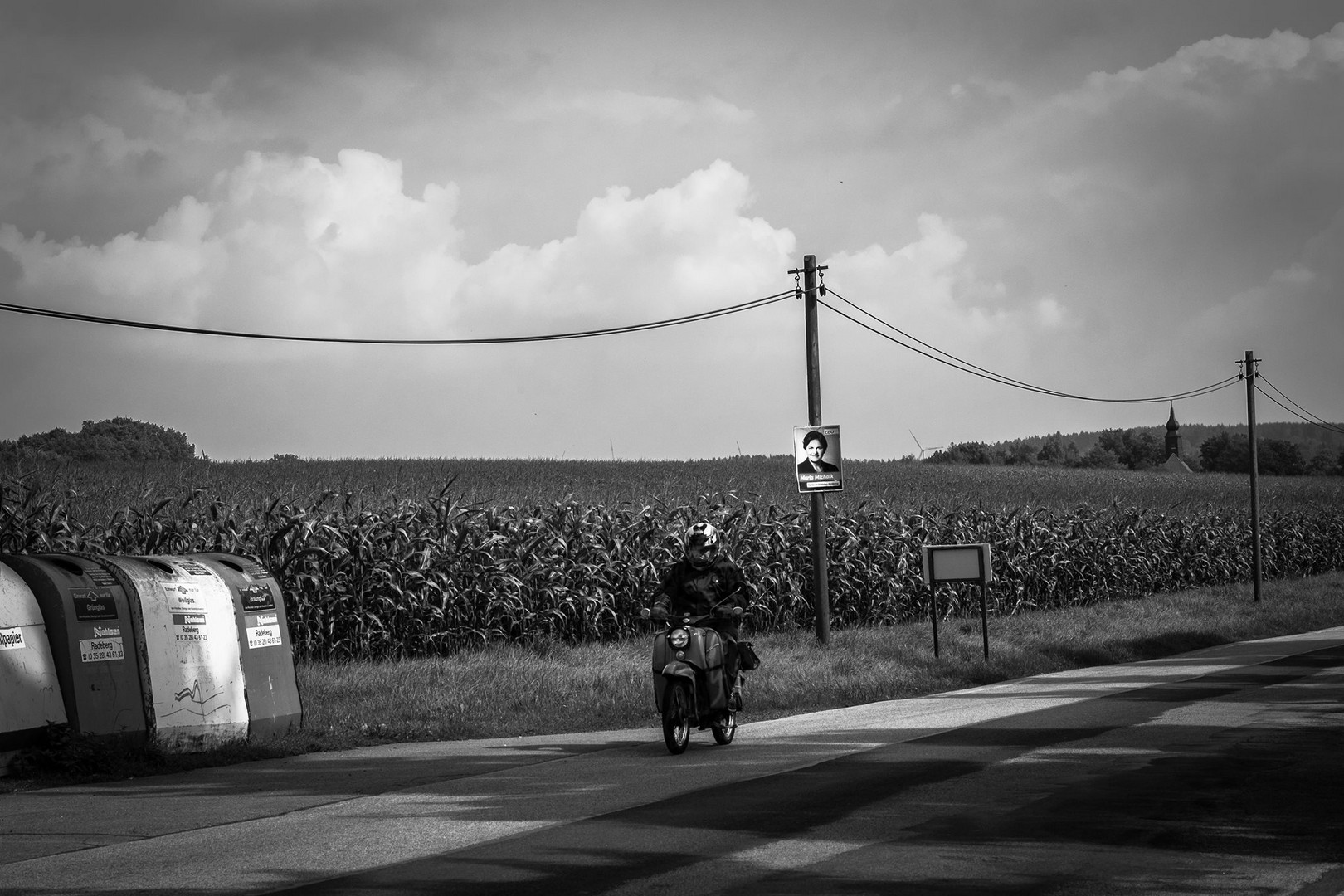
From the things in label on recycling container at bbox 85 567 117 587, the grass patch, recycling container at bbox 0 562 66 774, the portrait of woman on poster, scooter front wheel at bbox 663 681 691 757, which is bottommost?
the grass patch

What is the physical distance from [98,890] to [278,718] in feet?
18.0

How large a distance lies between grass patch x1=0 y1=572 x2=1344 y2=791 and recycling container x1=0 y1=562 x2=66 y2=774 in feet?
0.53

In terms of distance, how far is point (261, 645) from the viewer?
11.7 m

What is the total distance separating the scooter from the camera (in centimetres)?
1080

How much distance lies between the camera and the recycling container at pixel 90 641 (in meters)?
10.1

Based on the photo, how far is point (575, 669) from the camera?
16.3 metres

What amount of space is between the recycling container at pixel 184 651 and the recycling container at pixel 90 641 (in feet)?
0.35

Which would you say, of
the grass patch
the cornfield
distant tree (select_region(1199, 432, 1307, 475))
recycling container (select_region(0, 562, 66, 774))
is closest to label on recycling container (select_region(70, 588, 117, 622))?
recycling container (select_region(0, 562, 66, 774))

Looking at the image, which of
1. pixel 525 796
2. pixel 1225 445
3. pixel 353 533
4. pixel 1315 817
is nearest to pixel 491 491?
pixel 353 533

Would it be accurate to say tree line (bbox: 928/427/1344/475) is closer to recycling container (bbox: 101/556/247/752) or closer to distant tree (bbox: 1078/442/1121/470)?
distant tree (bbox: 1078/442/1121/470)

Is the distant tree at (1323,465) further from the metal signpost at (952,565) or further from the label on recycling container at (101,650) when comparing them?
the label on recycling container at (101,650)

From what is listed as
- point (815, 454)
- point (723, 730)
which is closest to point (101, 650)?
point (723, 730)

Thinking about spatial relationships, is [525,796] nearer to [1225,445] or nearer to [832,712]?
[832,712]

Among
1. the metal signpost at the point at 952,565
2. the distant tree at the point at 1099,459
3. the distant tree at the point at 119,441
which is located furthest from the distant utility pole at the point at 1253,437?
the distant tree at the point at 1099,459
